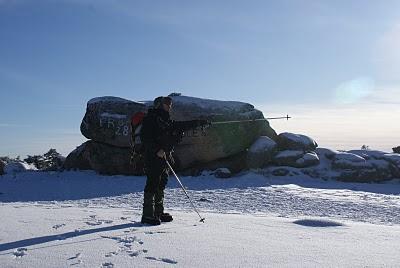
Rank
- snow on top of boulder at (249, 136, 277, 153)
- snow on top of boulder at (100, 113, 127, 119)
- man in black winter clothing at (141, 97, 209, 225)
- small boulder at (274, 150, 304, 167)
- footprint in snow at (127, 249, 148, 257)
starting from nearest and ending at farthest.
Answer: footprint in snow at (127, 249, 148, 257)
man in black winter clothing at (141, 97, 209, 225)
small boulder at (274, 150, 304, 167)
snow on top of boulder at (249, 136, 277, 153)
snow on top of boulder at (100, 113, 127, 119)

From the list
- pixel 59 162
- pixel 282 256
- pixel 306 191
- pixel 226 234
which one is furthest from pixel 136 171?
pixel 282 256

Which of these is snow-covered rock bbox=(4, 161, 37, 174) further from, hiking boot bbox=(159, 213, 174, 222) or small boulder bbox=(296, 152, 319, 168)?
hiking boot bbox=(159, 213, 174, 222)

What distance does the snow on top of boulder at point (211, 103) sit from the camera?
20359 millimetres

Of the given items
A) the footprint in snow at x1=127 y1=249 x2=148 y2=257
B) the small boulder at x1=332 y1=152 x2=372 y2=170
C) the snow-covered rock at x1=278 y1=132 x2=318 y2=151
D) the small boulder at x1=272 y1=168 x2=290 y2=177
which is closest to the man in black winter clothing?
the footprint in snow at x1=127 y1=249 x2=148 y2=257

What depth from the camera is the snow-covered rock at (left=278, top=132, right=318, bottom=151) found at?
2028 cm

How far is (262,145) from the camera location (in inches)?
768

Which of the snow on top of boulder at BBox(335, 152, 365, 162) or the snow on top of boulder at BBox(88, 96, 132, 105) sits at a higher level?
the snow on top of boulder at BBox(88, 96, 132, 105)

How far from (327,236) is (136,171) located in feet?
42.8

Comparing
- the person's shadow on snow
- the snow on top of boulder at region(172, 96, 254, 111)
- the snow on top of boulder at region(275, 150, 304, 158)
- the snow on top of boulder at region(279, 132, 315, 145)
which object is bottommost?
the person's shadow on snow

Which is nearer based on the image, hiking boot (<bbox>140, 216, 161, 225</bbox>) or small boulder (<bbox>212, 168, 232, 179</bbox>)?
hiking boot (<bbox>140, 216, 161, 225</bbox>)

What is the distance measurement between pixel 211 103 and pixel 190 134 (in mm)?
2124

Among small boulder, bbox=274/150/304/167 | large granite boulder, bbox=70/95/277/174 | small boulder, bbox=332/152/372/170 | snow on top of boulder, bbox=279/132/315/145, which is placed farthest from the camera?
snow on top of boulder, bbox=279/132/315/145

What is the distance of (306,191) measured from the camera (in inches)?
593

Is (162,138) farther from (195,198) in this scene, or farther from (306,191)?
(306,191)
